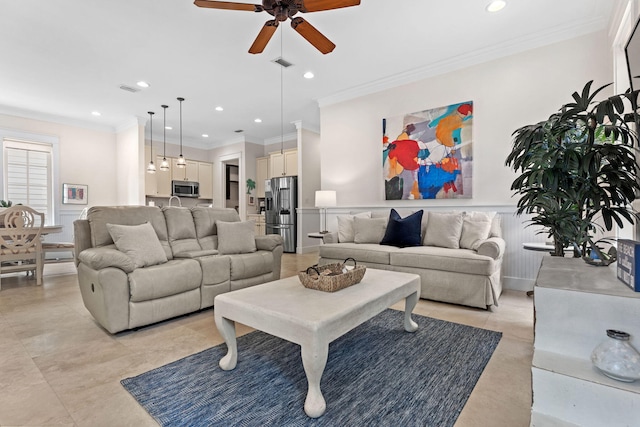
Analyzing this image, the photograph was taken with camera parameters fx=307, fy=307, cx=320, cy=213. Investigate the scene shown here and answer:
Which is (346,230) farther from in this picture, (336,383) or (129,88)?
(129,88)

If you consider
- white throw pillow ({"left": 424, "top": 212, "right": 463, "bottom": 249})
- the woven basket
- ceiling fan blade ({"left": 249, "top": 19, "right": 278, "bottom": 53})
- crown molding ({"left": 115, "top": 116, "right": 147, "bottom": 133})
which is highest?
crown molding ({"left": 115, "top": 116, "right": 147, "bottom": 133})

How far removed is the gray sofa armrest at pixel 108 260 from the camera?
91.1 inches

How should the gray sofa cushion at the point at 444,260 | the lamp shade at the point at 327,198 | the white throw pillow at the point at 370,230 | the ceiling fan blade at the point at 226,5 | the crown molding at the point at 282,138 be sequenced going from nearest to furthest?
the ceiling fan blade at the point at 226,5, the gray sofa cushion at the point at 444,260, the white throw pillow at the point at 370,230, the lamp shade at the point at 327,198, the crown molding at the point at 282,138

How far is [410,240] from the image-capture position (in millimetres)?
3662

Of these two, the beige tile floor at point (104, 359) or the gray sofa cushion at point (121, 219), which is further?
the gray sofa cushion at point (121, 219)

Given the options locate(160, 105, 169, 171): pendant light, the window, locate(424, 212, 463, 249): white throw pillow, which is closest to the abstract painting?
locate(424, 212, 463, 249): white throw pillow

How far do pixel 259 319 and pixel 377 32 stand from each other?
314cm

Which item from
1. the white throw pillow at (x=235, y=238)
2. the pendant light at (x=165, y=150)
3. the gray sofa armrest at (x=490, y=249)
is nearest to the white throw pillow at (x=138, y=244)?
the white throw pillow at (x=235, y=238)

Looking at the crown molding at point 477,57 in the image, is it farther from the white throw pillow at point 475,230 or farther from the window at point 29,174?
the window at point 29,174

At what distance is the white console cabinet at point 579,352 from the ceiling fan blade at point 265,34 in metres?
2.38

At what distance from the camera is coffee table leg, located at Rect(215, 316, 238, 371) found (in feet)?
5.97

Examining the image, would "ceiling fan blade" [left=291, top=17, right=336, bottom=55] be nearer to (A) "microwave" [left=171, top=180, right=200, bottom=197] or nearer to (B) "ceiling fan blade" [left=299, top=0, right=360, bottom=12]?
(B) "ceiling fan blade" [left=299, top=0, right=360, bottom=12]

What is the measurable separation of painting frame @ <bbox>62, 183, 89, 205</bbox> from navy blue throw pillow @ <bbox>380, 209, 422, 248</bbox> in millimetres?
6325

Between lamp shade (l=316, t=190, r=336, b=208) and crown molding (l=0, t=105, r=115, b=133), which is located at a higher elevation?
crown molding (l=0, t=105, r=115, b=133)
